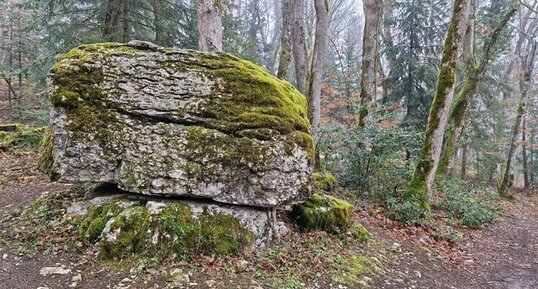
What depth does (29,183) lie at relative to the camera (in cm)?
661

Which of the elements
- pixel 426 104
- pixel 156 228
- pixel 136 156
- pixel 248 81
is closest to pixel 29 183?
pixel 136 156

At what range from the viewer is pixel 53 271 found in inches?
150

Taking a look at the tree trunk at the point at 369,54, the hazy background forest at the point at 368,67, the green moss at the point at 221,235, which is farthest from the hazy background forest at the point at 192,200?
the tree trunk at the point at 369,54

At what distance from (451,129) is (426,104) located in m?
3.30

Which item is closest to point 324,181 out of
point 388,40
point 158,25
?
point 158,25

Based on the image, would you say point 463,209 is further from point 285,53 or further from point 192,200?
point 192,200

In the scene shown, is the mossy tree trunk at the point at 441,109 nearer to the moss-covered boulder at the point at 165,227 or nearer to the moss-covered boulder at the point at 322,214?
the moss-covered boulder at the point at 322,214

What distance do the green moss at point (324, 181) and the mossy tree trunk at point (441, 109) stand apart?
1986 millimetres

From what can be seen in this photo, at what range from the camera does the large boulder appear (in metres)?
4.50

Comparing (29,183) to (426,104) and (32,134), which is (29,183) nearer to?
(32,134)

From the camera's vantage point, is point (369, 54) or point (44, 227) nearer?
point (44, 227)

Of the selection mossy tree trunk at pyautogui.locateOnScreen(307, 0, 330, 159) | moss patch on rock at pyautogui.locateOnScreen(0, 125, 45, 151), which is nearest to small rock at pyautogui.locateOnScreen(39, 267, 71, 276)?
mossy tree trunk at pyautogui.locateOnScreen(307, 0, 330, 159)

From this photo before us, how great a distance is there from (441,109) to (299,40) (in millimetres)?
4524

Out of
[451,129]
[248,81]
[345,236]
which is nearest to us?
[248,81]
